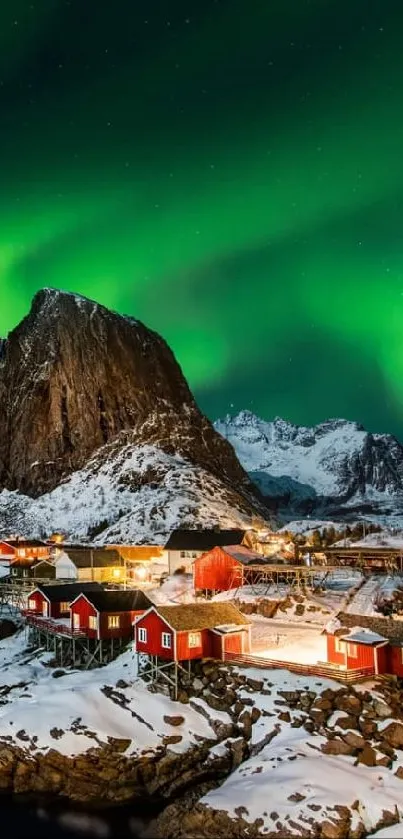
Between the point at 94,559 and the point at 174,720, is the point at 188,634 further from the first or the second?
the point at 94,559

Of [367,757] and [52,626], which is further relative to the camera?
[52,626]

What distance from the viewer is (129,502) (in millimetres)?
137500

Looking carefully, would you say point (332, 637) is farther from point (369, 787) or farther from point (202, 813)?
point (202, 813)

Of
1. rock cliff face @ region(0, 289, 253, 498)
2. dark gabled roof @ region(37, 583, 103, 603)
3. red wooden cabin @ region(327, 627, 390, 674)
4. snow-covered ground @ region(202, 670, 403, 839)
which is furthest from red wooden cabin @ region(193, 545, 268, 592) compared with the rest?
rock cliff face @ region(0, 289, 253, 498)

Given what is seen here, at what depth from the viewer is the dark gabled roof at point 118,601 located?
166ft

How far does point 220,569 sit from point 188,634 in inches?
954

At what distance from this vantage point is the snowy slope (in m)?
123

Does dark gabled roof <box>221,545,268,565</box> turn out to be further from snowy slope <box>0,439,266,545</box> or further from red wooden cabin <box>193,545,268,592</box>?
snowy slope <box>0,439,266,545</box>

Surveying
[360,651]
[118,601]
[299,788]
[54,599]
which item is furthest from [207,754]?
[54,599]

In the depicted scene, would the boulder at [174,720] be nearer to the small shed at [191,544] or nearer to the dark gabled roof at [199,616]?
the dark gabled roof at [199,616]

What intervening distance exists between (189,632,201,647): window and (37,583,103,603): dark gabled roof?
1807cm

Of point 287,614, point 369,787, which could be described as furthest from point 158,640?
point 369,787

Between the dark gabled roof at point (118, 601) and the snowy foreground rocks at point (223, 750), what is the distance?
766cm

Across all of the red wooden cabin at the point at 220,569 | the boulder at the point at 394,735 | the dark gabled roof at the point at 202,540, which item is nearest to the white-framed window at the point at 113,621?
the red wooden cabin at the point at 220,569
